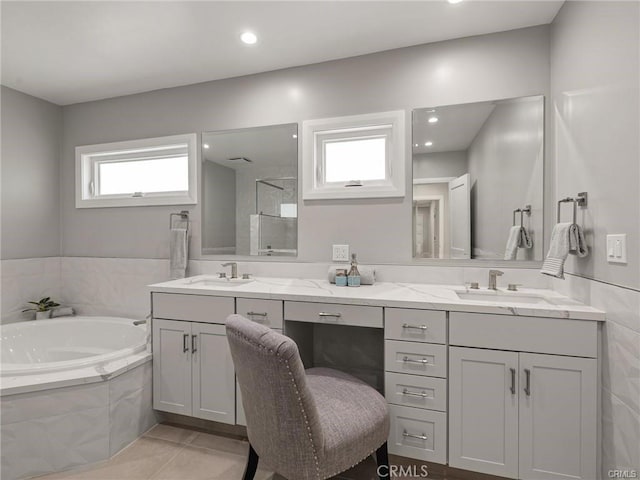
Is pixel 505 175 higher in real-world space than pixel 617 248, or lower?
higher

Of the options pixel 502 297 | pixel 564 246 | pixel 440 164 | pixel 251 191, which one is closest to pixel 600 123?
pixel 564 246

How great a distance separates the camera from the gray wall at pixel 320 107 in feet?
6.72

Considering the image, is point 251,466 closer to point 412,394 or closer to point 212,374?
point 212,374

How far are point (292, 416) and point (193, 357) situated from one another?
105 cm

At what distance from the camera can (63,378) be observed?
1.75m

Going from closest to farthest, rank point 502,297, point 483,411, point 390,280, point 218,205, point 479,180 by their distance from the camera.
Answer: point 483,411 < point 502,297 < point 479,180 < point 390,280 < point 218,205

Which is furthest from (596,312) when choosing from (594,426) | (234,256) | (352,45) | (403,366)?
(234,256)

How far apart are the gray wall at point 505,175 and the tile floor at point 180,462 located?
145 cm

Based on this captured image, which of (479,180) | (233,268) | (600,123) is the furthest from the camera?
(233,268)

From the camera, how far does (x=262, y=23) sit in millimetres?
1959

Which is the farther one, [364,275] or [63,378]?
[364,275]

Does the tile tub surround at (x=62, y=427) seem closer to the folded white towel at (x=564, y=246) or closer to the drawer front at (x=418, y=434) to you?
the drawer front at (x=418, y=434)

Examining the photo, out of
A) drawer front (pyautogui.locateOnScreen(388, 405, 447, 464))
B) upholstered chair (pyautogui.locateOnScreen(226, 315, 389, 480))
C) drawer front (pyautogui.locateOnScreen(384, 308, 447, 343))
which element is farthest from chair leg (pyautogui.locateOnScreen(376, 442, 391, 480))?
drawer front (pyautogui.locateOnScreen(384, 308, 447, 343))

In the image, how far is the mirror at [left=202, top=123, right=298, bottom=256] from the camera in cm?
246
